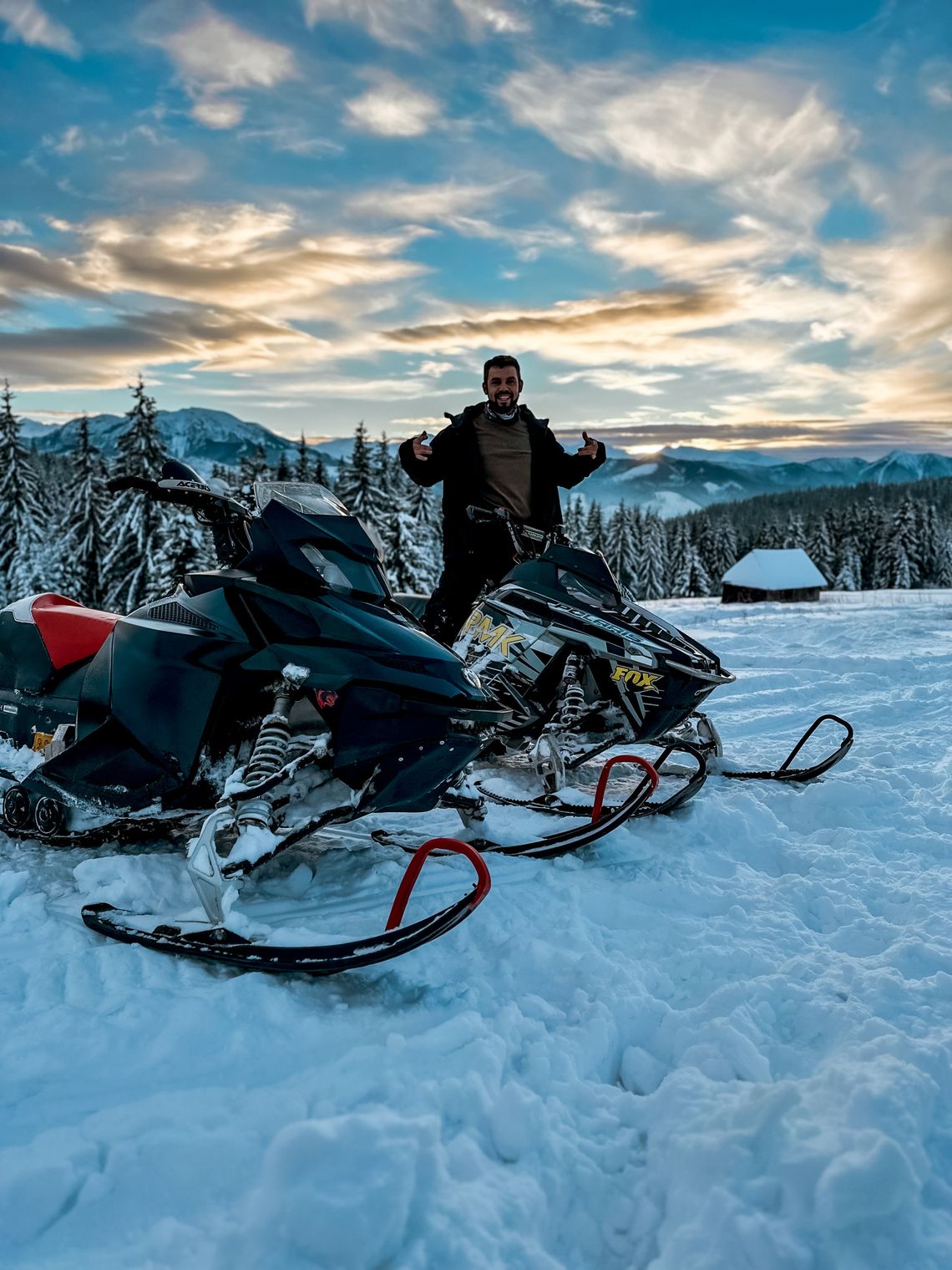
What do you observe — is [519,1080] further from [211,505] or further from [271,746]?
[211,505]

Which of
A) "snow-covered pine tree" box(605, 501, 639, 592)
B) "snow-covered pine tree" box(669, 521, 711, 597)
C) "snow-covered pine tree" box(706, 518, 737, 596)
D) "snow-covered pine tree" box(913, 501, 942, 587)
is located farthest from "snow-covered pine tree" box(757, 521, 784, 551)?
"snow-covered pine tree" box(605, 501, 639, 592)

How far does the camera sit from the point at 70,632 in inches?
155

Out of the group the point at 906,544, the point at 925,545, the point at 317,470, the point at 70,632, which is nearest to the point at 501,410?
the point at 70,632

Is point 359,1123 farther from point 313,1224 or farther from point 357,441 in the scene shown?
point 357,441

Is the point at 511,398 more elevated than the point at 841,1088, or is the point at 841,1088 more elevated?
the point at 511,398

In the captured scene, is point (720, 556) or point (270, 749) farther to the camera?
point (720, 556)

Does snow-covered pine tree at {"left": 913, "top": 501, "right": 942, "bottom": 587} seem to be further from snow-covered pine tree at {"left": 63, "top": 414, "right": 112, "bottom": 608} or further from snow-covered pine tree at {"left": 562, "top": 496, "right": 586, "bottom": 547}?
snow-covered pine tree at {"left": 63, "top": 414, "right": 112, "bottom": 608}

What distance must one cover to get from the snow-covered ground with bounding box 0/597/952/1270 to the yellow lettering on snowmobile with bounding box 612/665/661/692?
1041 millimetres

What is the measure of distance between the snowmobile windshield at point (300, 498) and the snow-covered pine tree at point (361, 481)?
82.3ft

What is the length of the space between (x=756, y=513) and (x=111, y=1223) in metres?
139

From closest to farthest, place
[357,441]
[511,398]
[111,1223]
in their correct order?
[111,1223] → [511,398] → [357,441]

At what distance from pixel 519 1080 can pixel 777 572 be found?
49.1 metres

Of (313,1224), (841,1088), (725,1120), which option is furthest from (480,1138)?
(841,1088)

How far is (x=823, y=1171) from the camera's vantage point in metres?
1.68
